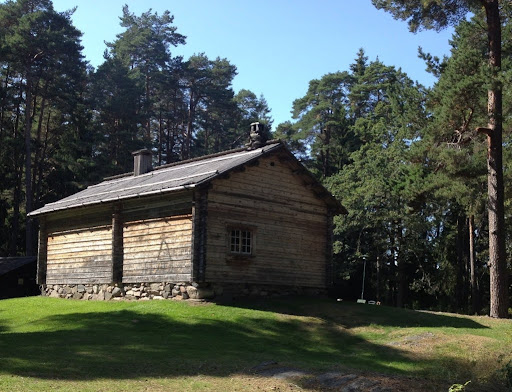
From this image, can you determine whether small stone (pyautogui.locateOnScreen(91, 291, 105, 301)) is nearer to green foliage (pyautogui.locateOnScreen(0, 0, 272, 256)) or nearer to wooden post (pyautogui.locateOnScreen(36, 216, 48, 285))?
wooden post (pyautogui.locateOnScreen(36, 216, 48, 285))

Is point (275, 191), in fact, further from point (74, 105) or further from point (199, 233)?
point (74, 105)

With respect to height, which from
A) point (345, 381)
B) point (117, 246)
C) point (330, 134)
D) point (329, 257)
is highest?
point (330, 134)

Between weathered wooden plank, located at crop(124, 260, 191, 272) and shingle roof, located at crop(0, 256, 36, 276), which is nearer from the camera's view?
weathered wooden plank, located at crop(124, 260, 191, 272)

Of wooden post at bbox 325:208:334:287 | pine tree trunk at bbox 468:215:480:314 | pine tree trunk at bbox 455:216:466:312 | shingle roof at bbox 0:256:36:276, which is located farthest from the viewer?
pine tree trunk at bbox 455:216:466:312

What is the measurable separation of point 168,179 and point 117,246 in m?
3.97

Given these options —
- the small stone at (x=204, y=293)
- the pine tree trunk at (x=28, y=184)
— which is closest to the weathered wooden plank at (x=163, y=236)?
the small stone at (x=204, y=293)

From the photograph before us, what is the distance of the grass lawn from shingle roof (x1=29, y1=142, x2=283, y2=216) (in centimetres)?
488

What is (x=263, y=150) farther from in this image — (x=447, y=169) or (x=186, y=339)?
(x=186, y=339)

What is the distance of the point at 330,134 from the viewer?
63875 millimetres

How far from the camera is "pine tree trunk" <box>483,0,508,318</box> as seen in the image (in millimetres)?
23047

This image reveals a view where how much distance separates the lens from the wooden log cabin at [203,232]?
77.8 feet

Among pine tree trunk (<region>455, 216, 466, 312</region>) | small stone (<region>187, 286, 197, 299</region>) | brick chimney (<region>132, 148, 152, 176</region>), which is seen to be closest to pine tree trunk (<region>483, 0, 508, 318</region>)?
small stone (<region>187, 286, 197, 299</region>)

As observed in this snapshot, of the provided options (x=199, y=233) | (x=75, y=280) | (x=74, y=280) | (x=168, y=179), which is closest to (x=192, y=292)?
(x=199, y=233)

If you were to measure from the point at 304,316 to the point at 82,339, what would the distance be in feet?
28.5
